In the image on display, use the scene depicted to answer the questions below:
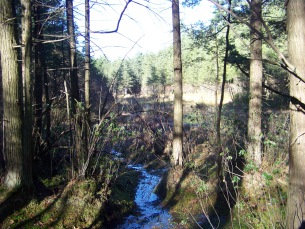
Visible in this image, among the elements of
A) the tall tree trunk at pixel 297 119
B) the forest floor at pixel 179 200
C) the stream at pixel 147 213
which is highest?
the tall tree trunk at pixel 297 119

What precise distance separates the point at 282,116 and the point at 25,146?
9.87 m

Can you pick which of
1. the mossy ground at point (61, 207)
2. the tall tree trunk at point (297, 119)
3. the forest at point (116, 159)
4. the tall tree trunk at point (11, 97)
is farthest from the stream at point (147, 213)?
the tall tree trunk at point (297, 119)

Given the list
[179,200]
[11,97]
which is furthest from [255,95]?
[11,97]

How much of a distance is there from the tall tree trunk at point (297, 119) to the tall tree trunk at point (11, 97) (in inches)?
189

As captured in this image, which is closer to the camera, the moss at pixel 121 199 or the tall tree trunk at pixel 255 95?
the moss at pixel 121 199

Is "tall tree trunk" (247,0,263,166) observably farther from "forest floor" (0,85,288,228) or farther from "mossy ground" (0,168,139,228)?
"mossy ground" (0,168,139,228)

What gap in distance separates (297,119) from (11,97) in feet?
16.2

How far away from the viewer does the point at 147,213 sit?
820cm

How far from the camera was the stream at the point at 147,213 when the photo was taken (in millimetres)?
7316

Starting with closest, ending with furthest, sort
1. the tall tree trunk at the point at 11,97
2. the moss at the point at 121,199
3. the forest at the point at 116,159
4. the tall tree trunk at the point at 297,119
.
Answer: the tall tree trunk at the point at 297,119
the forest at the point at 116,159
the tall tree trunk at the point at 11,97
the moss at the point at 121,199

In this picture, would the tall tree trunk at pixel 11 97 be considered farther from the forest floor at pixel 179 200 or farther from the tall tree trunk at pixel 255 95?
the tall tree trunk at pixel 255 95

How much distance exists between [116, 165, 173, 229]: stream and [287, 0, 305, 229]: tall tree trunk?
466 centimetres

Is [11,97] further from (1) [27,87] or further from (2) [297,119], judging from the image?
(2) [297,119]

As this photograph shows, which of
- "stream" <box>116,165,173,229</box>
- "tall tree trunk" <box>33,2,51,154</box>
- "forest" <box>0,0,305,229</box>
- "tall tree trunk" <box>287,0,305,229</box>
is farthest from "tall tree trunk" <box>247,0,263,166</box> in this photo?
"tall tree trunk" <box>33,2,51,154</box>
